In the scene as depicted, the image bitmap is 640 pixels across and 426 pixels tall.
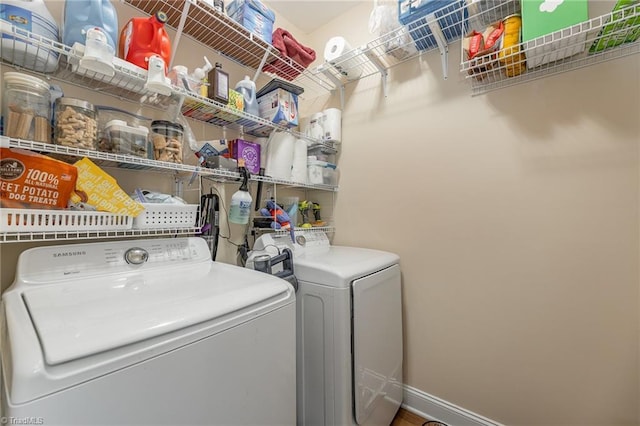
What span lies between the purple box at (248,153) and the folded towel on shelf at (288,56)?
645 millimetres

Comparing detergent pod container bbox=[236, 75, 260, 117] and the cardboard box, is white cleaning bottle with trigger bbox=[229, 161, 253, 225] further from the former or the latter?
the cardboard box

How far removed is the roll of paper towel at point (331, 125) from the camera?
2016mm

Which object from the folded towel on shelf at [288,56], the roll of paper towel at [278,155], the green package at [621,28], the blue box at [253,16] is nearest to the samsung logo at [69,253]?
the roll of paper towel at [278,155]

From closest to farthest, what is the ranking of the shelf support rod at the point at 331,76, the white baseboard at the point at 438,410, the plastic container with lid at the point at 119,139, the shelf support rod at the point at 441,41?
the plastic container with lid at the point at 119,139, the shelf support rod at the point at 441,41, the white baseboard at the point at 438,410, the shelf support rod at the point at 331,76

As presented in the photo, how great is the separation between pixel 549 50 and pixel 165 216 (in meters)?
1.88

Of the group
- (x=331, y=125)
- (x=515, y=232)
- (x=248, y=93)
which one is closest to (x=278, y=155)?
(x=248, y=93)

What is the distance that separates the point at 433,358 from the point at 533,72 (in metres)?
1.71

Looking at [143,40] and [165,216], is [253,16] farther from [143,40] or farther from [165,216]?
[165,216]

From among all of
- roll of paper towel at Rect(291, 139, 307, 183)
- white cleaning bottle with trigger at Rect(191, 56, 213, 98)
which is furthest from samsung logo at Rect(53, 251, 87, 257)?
roll of paper towel at Rect(291, 139, 307, 183)

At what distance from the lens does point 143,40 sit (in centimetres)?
115

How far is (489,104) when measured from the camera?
152 centimetres

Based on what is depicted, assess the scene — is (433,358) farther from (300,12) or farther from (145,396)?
(300,12)

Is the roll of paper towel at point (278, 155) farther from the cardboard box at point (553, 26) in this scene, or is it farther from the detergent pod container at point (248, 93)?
the cardboard box at point (553, 26)

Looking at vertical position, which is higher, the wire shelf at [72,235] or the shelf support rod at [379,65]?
the shelf support rod at [379,65]
